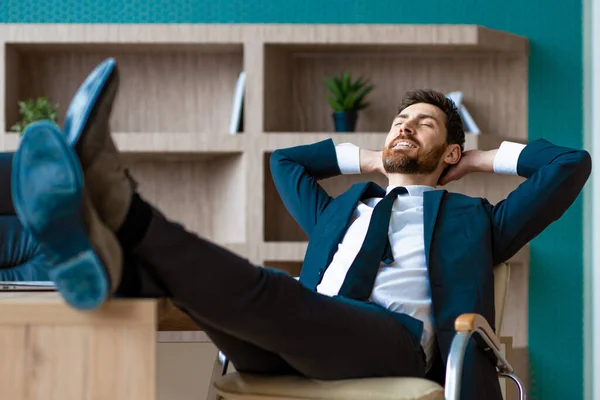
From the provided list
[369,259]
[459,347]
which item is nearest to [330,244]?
[369,259]

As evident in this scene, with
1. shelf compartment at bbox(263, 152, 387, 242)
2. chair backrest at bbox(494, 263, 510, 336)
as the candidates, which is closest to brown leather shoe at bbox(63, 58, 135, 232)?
chair backrest at bbox(494, 263, 510, 336)

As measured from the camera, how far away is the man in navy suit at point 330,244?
3.48 ft

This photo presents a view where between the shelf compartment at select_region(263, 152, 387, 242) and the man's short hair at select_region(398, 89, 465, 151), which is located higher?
the man's short hair at select_region(398, 89, 465, 151)

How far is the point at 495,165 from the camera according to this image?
86.1 inches

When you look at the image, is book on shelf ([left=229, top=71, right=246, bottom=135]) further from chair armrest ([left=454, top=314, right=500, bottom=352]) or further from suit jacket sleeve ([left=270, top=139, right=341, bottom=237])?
chair armrest ([left=454, top=314, right=500, bottom=352])

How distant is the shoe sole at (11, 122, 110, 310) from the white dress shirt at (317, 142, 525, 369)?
3.05 feet

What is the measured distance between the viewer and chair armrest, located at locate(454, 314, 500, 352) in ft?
5.10

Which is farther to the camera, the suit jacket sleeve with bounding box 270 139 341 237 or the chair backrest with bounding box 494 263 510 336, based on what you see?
the suit jacket sleeve with bounding box 270 139 341 237

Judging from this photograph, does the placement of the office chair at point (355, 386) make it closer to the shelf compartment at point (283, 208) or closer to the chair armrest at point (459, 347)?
the chair armrest at point (459, 347)

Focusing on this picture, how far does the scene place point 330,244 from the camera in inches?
79.9

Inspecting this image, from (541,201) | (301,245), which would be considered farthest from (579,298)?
(541,201)

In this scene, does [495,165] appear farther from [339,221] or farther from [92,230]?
[92,230]

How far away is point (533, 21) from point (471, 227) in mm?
1947

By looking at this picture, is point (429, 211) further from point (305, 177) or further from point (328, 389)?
point (328, 389)
